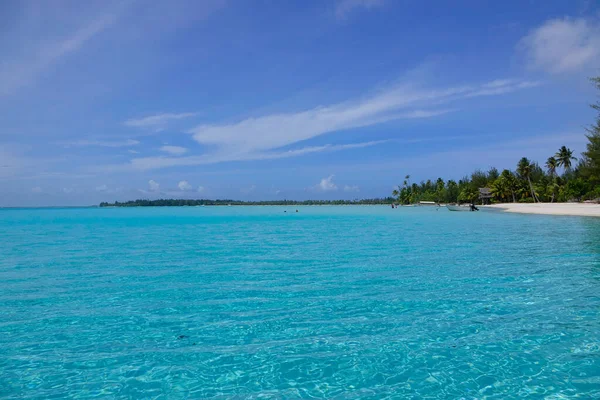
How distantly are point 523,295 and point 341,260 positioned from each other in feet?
26.0

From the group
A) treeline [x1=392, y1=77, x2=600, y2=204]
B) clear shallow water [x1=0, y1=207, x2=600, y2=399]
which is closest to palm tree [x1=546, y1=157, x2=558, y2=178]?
treeline [x1=392, y1=77, x2=600, y2=204]

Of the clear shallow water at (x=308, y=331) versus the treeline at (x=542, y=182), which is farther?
the treeline at (x=542, y=182)

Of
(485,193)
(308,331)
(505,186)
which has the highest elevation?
(505,186)

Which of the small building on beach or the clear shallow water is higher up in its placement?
the small building on beach

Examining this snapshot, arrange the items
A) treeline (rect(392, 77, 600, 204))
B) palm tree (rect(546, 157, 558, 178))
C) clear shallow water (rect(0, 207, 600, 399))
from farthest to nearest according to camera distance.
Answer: palm tree (rect(546, 157, 558, 178)) → treeline (rect(392, 77, 600, 204)) → clear shallow water (rect(0, 207, 600, 399))

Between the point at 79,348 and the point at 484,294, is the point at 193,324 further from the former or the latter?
the point at 484,294

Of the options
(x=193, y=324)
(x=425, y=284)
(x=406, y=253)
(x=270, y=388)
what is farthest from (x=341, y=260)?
(x=270, y=388)

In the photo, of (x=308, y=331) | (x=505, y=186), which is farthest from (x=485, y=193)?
(x=308, y=331)

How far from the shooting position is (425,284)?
1165cm

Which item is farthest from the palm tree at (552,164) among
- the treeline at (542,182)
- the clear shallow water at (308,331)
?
the clear shallow water at (308,331)

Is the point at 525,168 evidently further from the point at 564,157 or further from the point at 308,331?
the point at 308,331

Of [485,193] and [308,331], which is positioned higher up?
[485,193]

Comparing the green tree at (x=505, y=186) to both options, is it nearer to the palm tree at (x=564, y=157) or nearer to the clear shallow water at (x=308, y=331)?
the palm tree at (x=564, y=157)

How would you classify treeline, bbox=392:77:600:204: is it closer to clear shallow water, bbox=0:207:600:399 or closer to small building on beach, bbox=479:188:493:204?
small building on beach, bbox=479:188:493:204
